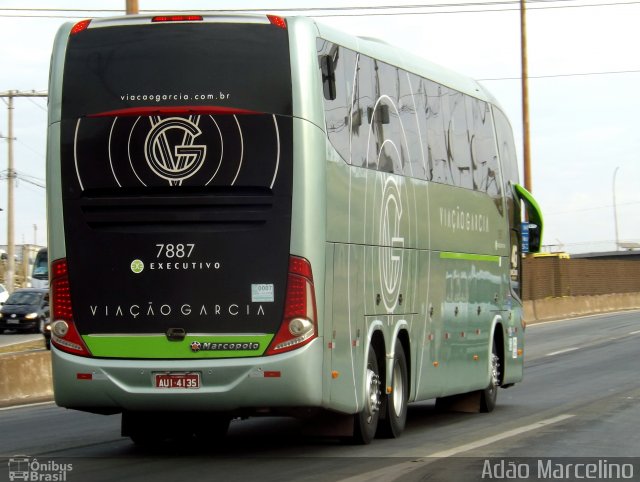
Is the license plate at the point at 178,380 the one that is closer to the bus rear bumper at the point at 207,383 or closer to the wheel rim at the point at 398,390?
the bus rear bumper at the point at 207,383

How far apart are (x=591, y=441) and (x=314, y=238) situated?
3816mm

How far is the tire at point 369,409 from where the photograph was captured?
13.6 metres

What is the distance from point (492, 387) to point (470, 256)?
2.16m

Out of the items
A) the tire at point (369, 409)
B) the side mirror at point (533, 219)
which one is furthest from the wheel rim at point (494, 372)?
the tire at point (369, 409)

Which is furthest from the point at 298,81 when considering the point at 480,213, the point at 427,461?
the point at 480,213

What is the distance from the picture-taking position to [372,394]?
45.3ft

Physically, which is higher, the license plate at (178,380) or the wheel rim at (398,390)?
the license plate at (178,380)

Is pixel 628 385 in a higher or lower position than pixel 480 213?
lower

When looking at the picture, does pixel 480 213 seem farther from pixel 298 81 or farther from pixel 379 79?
pixel 298 81

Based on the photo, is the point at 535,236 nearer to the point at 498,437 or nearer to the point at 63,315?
the point at 498,437

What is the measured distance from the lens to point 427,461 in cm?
1209

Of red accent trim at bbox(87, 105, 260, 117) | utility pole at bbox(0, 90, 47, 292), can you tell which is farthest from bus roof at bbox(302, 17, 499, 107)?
utility pole at bbox(0, 90, 47, 292)

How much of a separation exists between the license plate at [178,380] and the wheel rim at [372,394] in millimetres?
2172

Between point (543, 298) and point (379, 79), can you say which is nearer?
point (379, 79)
